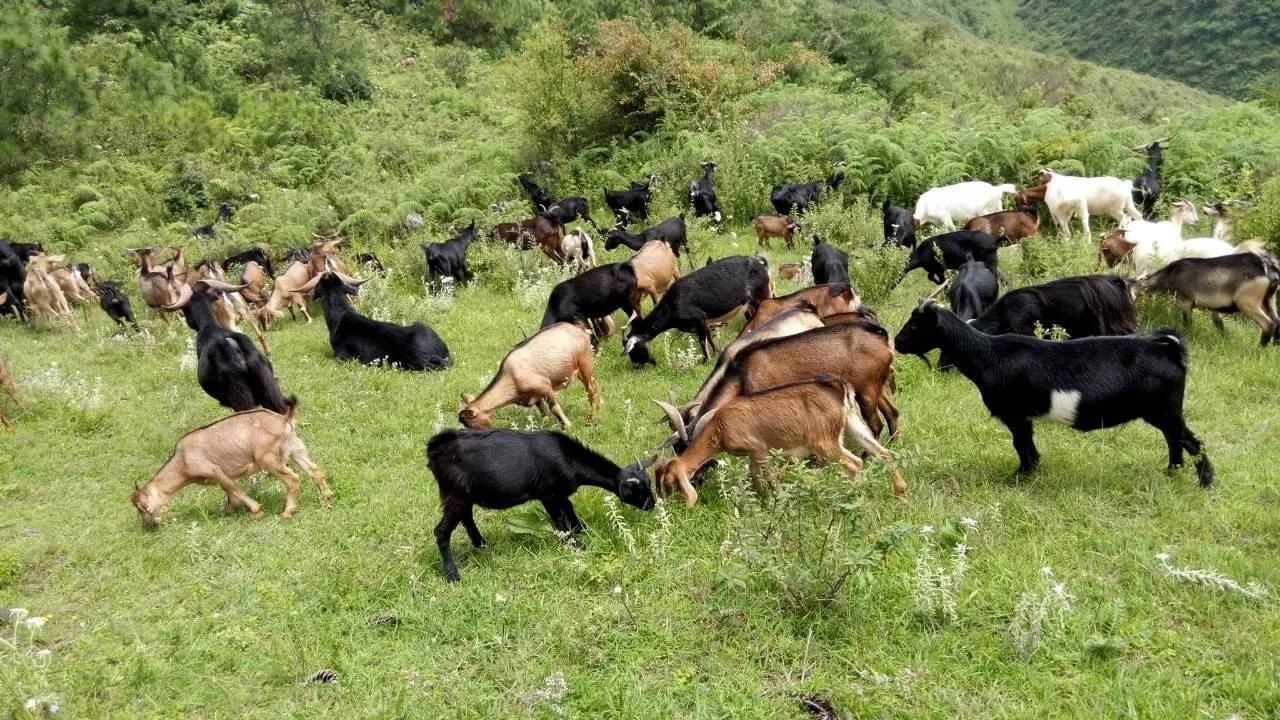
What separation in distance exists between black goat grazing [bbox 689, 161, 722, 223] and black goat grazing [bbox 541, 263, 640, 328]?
5.25 meters

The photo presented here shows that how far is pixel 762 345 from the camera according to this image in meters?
6.54

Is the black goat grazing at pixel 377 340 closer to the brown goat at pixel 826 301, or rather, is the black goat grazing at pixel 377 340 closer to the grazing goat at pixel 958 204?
the brown goat at pixel 826 301

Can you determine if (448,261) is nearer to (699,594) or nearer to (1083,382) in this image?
(699,594)

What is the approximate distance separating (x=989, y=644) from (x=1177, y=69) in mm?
55504

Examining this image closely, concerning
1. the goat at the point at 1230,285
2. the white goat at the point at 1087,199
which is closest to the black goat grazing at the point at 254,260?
the white goat at the point at 1087,199

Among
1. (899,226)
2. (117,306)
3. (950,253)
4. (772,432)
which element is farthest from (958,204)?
(117,306)

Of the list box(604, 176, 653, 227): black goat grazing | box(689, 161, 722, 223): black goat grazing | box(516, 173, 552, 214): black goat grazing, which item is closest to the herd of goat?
box(689, 161, 722, 223): black goat grazing

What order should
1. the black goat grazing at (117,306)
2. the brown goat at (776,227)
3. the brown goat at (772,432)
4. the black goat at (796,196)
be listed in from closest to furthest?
1. the brown goat at (772,432)
2. the black goat grazing at (117,306)
3. the brown goat at (776,227)
4. the black goat at (796,196)

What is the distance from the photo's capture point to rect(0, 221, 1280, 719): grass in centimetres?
423

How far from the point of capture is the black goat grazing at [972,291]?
337 inches

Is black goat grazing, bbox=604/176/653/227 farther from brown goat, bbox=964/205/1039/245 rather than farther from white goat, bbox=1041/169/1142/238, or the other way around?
white goat, bbox=1041/169/1142/238

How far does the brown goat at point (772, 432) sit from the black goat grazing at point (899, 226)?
259 inches

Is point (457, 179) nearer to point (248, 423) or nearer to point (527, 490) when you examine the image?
point (248, 423)

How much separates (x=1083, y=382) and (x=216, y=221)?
59.8 ft
